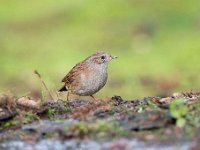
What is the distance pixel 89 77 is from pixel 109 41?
11678mm

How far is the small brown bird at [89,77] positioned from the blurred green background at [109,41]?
4254mm

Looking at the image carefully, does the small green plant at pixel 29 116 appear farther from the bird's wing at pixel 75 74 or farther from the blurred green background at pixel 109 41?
the blurred green background at pixel 109 41

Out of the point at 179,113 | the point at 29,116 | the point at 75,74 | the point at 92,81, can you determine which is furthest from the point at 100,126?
the point at 75,74

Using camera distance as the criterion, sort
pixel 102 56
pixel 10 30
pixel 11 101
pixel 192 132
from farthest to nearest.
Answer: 1. pixel 10 30
2. pixel 102 56
3. pixel 11 101
4. pixel 192 132

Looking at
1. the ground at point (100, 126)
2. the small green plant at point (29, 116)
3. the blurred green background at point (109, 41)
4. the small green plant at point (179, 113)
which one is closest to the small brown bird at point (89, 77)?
the ground at point (100, 126)

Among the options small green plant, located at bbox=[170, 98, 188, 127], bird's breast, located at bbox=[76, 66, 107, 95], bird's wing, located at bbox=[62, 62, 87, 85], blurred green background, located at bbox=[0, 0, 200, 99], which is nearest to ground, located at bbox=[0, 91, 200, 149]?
small green plant, located at bbox=[170, 98, 188, 127]

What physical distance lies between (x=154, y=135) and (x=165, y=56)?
12951 millimetres

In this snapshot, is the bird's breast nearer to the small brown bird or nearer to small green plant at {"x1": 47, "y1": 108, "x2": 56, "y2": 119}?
the small brown bird

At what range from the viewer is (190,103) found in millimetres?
8727

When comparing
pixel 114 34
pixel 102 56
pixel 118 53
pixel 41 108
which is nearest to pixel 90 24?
pixel 114 34

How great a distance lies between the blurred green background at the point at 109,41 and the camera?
18.7 m

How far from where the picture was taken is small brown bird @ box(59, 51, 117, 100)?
10977mm

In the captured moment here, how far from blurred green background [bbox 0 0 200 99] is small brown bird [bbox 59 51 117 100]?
425cm

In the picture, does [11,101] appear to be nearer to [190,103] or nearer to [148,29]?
[190,103]
